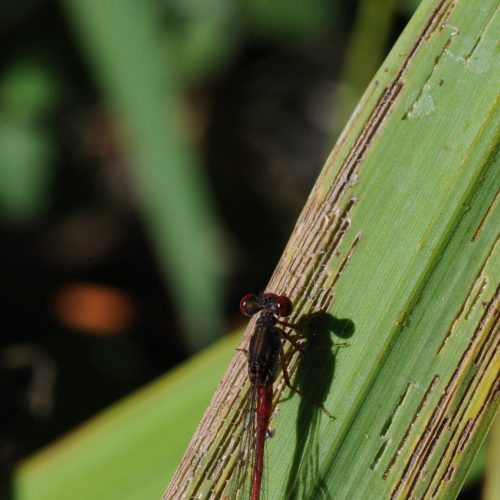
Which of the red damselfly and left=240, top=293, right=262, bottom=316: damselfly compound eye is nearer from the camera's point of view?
the red damselfly

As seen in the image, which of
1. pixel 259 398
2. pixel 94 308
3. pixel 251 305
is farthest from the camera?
pixel 94 308

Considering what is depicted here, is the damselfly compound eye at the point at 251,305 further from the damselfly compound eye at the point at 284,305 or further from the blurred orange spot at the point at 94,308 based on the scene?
the blurred orange spot at the point at 94,308

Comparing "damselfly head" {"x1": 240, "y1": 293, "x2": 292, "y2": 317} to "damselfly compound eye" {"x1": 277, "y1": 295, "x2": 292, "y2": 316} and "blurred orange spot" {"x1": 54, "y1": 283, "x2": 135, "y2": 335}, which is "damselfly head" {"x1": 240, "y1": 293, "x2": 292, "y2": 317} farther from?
"blurred orange spot" {"x1": 54, "y1": 283, "x2": 135, "y2": 335}

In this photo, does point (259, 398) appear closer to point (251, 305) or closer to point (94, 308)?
point (251, 305)

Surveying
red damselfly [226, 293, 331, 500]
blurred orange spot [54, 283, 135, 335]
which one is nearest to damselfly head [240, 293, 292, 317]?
red damselfly [226, 293, 331, 500]

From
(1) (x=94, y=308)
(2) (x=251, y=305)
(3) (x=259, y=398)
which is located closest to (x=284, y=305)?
(3) (x=259, y=398)

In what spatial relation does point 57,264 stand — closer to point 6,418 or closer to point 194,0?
point 6,418

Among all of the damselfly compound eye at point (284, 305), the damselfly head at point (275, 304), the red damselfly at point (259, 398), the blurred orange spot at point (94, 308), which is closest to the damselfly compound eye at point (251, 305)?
the damselfly head at point (275, 304)
